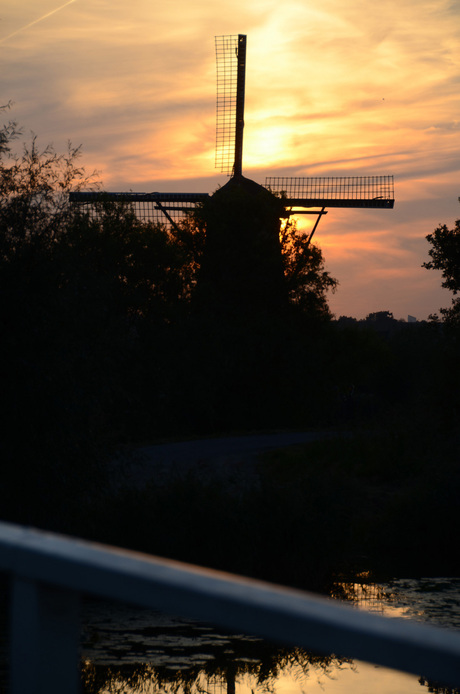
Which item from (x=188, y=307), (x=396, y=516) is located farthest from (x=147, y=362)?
(x=396, y=516)

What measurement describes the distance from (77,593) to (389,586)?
52.5ft

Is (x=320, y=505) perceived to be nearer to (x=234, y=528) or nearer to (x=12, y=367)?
(x=234, y=528)

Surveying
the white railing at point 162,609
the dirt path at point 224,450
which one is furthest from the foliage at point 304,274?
the white railing at point 162,609

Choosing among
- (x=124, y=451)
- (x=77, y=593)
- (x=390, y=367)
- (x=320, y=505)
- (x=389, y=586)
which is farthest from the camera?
(x=390, y=367)

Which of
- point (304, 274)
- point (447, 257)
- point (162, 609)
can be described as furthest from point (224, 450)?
point (162, 609)

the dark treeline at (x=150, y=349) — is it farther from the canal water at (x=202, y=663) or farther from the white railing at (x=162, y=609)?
the white railing at (x=162, y=609)

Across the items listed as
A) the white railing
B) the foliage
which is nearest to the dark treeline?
the foliage

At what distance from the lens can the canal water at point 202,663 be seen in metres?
11.2

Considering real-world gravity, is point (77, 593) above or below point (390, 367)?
below

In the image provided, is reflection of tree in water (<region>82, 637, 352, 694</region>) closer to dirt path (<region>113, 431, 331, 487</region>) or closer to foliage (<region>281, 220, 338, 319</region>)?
dirt path (<region>113, 431, 331, 487</region>)

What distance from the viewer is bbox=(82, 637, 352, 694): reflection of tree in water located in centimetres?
1109

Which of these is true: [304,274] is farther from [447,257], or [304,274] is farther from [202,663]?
[202,663]

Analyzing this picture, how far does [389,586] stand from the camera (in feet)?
53.8

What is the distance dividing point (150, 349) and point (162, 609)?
38.7 metres
